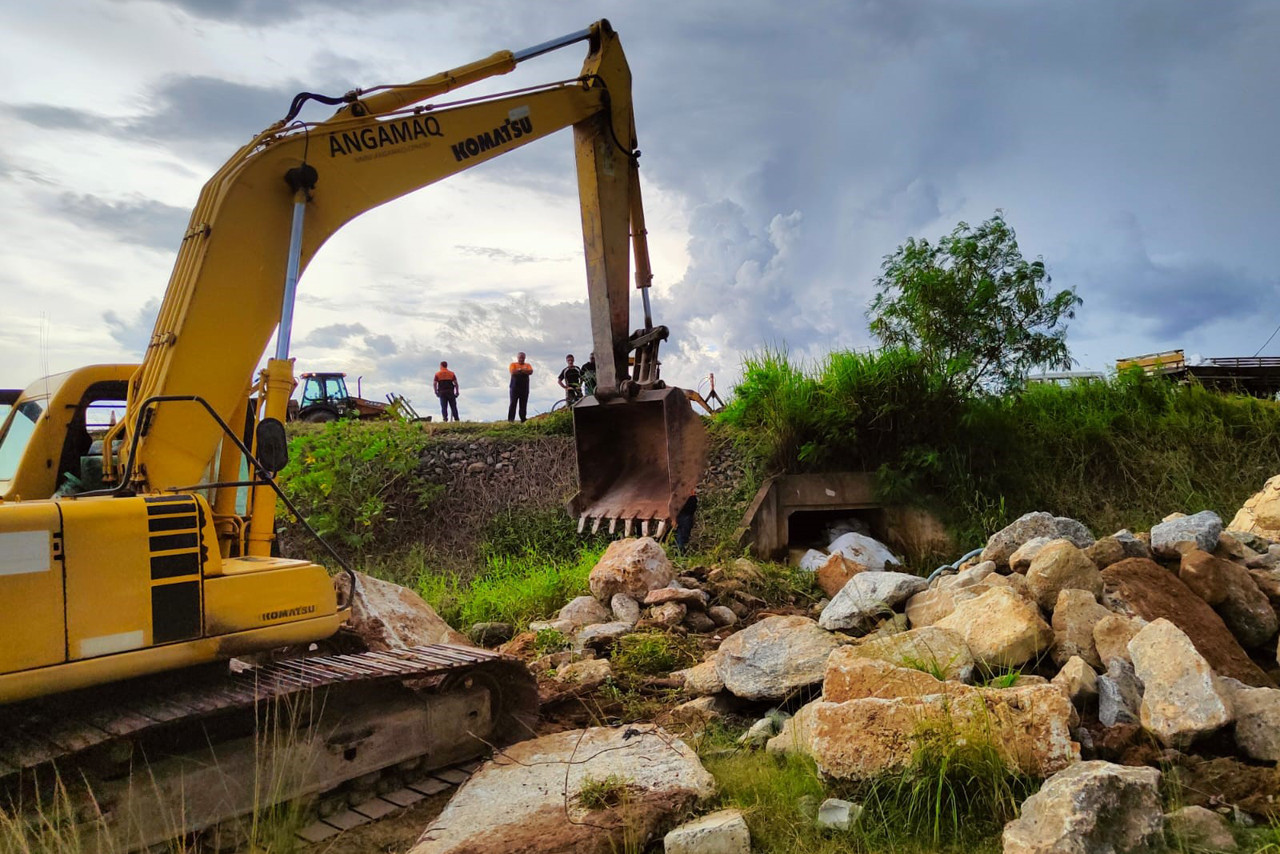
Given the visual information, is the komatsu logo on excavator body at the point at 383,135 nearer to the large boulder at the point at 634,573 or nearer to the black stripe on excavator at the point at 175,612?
the black stripe on excavator at the point at 175,612

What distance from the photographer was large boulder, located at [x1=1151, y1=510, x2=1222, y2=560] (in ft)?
18.9

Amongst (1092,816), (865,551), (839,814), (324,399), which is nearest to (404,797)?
(839,814)

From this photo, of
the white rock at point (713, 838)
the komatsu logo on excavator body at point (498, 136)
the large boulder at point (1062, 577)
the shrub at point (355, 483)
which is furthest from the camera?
the shrub at point (355, 483)

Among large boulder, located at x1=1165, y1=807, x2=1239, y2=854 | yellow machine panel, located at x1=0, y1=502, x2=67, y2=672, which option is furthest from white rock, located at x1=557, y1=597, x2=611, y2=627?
large boulder, located at x1=1165, y1=807, x2=1239, y2=854

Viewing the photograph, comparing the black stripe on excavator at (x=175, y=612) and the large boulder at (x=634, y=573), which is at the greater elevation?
the black stripe on excavator at (x=175, y=612)

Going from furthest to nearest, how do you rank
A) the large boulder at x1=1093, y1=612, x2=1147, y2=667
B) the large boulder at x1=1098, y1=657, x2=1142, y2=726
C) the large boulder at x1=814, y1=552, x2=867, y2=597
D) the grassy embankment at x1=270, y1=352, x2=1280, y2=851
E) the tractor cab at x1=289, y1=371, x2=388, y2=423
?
the tractor cab at x1=289, y1=371, x2=388, y2=423
the grassy embankment at x1=270, y1=352, x2=1280, y2=851
the large boulder at x1=814, y1=552, x2=867, y2=597
the large boulder at x1=1093, y1=612, x2=1147, y2=667
the large boulder at x1=1098, y1=657, x2=1142, y2=726

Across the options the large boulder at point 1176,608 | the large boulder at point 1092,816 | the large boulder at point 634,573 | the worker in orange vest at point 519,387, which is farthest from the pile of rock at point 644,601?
the worker in orange vest at point 519,387

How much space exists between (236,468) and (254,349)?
66 cm

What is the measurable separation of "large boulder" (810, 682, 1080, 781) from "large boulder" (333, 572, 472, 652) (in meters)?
2.79

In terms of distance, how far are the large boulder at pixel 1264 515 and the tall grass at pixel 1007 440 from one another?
94.4 inches

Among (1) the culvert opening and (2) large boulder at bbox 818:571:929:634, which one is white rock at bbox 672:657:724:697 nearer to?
(2) large boulder at bbox 818:571:929:634

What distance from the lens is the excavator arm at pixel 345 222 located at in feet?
14.0

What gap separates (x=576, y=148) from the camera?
6633 millimetres

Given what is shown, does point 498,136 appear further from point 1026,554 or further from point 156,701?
point 1026,554
